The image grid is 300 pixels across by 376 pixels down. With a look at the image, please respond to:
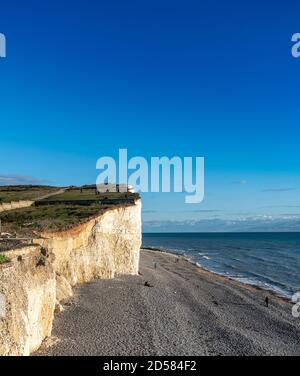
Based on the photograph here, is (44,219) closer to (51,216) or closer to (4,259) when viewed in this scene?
(51,216)

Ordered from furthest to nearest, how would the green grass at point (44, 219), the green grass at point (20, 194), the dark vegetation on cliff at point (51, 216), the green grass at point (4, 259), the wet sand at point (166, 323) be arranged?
the green grass at point (20, 194) → the green grass at point (44, 219) → the dark vegetation on cliff at point (51, 216) → the wet sand at point (166, 323) → the green grass at point (4, 259)

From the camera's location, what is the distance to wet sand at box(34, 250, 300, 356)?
2672cm

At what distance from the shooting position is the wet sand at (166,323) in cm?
2672

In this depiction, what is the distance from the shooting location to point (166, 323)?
32.4 meters

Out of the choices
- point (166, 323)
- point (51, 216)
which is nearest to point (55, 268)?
point (166, 323)

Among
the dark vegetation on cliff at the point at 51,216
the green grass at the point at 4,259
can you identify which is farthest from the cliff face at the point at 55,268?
the dark vegetation on cliff at the point at 51,216

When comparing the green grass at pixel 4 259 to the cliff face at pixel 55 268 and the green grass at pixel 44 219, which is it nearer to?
the cliff face at pixel 55 268

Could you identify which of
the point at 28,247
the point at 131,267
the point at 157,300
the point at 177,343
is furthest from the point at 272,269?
the point at 28,247

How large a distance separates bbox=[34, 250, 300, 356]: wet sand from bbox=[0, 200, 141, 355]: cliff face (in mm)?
1457

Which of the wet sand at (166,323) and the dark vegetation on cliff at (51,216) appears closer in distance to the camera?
the wet sand at (166,323)

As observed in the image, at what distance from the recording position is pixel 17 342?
18.8 metres

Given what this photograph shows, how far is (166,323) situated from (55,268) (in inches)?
362

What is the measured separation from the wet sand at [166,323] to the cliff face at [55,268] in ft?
4.78

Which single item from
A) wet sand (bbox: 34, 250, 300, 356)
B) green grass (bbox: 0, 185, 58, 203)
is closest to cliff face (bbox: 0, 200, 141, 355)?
wet sand (bbox: 34, 250, 300, 356)
